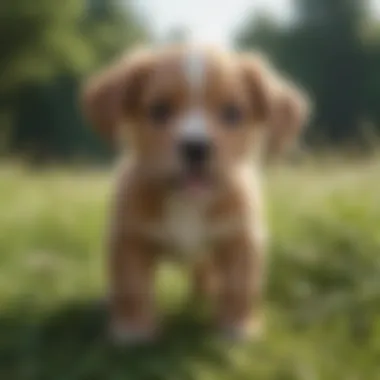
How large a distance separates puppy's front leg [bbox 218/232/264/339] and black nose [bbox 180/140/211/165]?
0.39ft

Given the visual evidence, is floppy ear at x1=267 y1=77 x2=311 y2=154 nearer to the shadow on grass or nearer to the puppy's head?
the puppy's head

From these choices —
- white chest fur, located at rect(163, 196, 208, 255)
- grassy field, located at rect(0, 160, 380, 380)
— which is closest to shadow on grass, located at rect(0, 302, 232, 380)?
grassy field, located at rect(0, 160, 380, 380)

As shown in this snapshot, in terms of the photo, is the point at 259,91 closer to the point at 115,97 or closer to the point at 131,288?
the point at 115,97

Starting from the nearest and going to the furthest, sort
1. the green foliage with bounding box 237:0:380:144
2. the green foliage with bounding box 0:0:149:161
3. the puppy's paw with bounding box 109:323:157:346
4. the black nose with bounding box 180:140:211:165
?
the black nose with bounding box 180:140:211:165 → the puppy's paw with bounding box 109:323:157:346 → the green foliage with bounding box 237:0:380:144 → the green foliage with bounding box 0:0:149:161

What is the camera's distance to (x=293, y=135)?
104 cm

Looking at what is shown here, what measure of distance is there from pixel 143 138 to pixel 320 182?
69cm

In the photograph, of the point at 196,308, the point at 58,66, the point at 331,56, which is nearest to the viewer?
the point at 196,308

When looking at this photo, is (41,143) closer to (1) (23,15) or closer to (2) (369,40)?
(1) (23,15)

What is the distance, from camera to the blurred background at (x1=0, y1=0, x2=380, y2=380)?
1049 mm

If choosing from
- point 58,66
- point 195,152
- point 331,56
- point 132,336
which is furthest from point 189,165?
point 58,66

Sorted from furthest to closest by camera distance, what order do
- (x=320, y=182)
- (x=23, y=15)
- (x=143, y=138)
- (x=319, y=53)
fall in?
(x=23, y=15), (x=320, y=182), (x=319, y=53), (x=143, y=138)

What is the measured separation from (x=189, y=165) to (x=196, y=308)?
0.25 meters

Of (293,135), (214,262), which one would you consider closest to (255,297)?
(214,262)

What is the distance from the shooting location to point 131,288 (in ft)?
3.45
